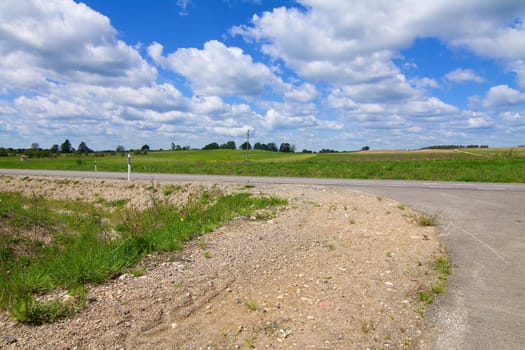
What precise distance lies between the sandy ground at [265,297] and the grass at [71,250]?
0.73 ft

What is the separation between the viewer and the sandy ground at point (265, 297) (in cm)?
356

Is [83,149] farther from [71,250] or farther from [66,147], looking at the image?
[71,250]

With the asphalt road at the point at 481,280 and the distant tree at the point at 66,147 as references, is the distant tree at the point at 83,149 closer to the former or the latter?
the distant tree at the point at 66,147

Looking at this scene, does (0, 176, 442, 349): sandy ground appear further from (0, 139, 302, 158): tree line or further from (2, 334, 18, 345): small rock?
(0, 139, 302, 158): tree line

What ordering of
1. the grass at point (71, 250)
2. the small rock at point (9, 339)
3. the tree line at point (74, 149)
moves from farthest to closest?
1. the tree line at point (74, 149)
2. the grass at point (71, 250)
3. the small rock at point (9, 339)

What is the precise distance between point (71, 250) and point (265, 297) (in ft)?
14.7

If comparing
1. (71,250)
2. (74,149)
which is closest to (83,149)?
(74,149)

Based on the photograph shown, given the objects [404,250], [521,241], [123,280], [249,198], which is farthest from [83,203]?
[521,241]

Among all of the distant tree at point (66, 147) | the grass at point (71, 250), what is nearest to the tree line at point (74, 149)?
the distant tree at point (66, 147)

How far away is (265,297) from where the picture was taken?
451 cm

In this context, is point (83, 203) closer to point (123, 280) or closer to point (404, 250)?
point (123, 280)

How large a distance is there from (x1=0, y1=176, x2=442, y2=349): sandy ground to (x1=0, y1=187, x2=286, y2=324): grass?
8.8 inches

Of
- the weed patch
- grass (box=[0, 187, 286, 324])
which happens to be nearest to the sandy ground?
grass (box=[0, 187, 286, 324])

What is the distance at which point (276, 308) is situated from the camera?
4207 millimetres
